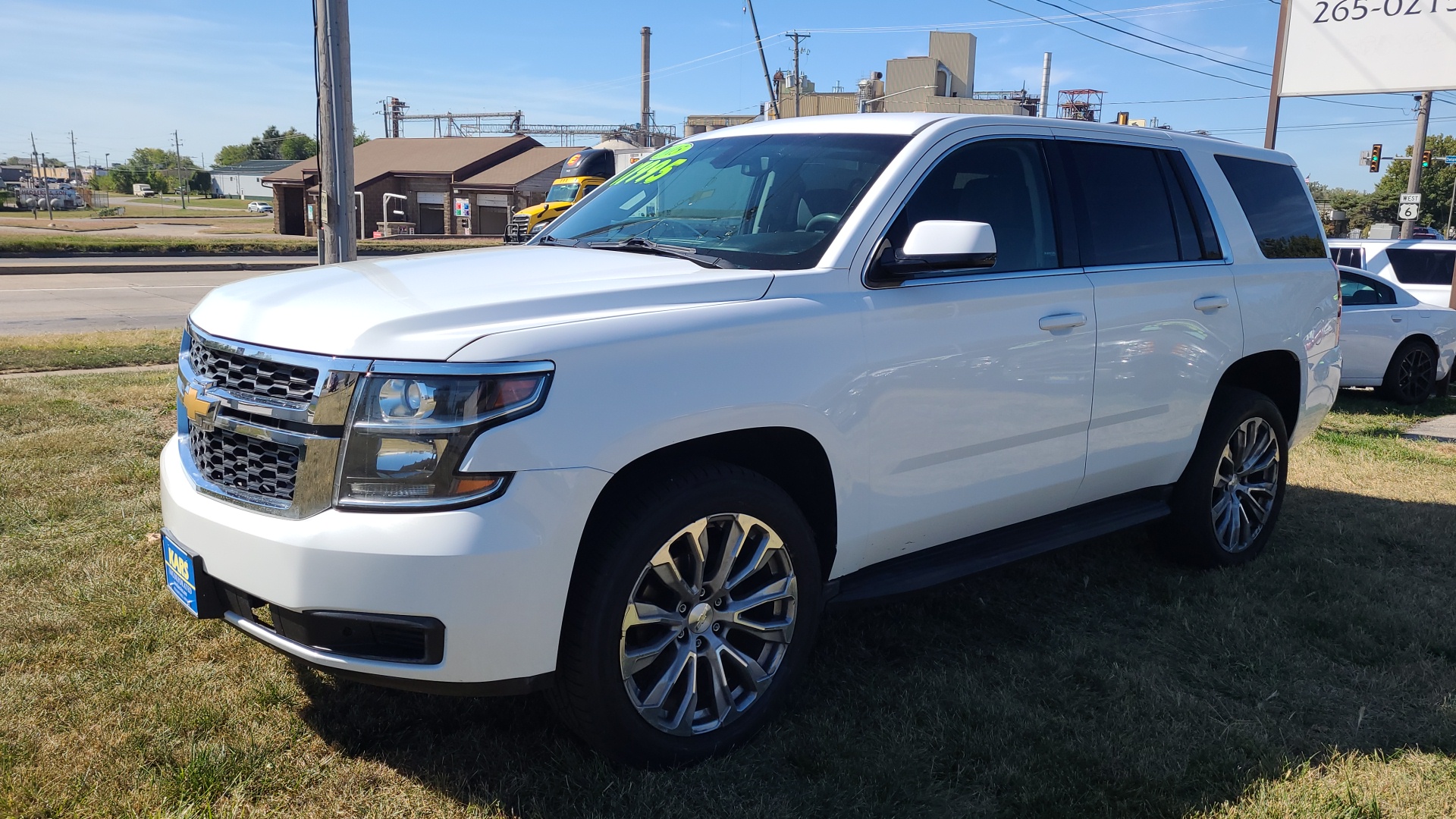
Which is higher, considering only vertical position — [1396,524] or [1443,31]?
[1443,31]

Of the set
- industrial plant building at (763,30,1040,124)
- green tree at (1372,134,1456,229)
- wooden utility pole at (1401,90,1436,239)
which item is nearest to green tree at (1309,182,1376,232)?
green tree at (1372,134,1456,229)

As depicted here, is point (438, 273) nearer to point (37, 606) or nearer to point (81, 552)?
point (37, 606)

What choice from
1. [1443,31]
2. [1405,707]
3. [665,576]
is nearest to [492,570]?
[665,576]

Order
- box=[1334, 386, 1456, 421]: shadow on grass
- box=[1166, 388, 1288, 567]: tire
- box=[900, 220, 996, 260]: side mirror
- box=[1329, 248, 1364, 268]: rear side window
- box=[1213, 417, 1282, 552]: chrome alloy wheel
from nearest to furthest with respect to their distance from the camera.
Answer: box=[900, 220, 996, 260]: side mirror, box=[1166, 388, 1288, 567]: tire, box=[1213, 417, 1282, 552]: chrome alloy wheel, box=[1334, 386, 1456, 421]: shadow on grass, box=[1329, 248, 1364, 268]: rear side window

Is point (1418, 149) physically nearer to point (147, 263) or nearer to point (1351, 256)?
point (1351, 256)

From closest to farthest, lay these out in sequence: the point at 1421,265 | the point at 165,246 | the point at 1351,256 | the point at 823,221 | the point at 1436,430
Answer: the point at 823,221 < the point at 1436,430 < the point at 1421,265 < the point at 1351,256 < the point at 165,246

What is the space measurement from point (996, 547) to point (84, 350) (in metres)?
10.1

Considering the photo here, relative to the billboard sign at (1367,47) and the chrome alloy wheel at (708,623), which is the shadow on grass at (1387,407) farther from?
the chrome alloy wheel at (708,623)

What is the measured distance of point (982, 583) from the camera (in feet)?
15.8

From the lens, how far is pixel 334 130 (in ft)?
23.1

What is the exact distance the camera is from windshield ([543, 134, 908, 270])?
3.57 m

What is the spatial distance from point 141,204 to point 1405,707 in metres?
103

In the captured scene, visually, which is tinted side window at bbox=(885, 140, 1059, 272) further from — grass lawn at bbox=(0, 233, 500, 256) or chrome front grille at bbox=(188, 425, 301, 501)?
grass lawn at bbox=(0, 233, 500, 256)

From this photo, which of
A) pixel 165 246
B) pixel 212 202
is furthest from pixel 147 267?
pixel 212 202
